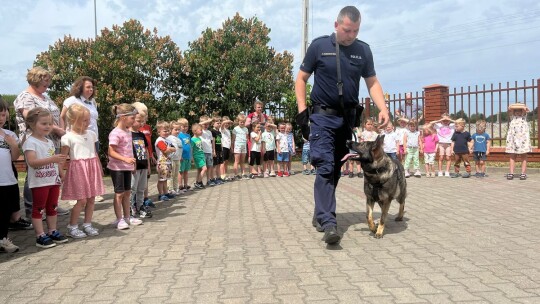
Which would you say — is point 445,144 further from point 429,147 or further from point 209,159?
point 209,159

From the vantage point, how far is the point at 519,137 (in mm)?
10461

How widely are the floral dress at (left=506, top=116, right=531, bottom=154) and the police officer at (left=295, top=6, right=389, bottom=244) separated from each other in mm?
7254

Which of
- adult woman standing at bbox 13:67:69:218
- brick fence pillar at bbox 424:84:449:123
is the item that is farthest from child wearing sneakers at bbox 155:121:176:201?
brick fence pillar at bbox 424:84:449:123

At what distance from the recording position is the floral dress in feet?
34.2

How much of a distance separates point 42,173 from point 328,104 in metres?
3.21

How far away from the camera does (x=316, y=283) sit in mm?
3352

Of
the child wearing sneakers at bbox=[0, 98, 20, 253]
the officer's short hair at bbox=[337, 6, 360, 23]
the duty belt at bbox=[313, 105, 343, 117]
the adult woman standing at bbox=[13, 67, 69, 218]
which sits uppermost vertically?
the officer's short hair at bbox=[337, 6, 360, 23]

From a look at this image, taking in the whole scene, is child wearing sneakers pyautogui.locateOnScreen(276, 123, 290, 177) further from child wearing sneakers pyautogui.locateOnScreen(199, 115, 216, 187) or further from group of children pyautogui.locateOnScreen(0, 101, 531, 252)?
child wearing sneakers pyautogui.locateOnScreen(199, 115, 216, 187)

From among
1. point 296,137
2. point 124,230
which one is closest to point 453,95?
point 296,137

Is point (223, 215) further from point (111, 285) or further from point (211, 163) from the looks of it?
point (211, 163)

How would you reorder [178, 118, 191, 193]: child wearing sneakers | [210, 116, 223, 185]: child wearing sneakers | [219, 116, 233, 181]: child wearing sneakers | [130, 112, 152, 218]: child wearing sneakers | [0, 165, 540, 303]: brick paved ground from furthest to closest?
[219, 116, 233, 181]: child wearing sneakers, [210, 116, 223, 185]: child wearing sneakers, [178, 118, 191, 193]: child wearing sneakers, [130, 112, 152, 218]: child wearing sneakers, [0, 165, 540, 303]: brick paved ground

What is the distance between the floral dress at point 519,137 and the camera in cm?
1041

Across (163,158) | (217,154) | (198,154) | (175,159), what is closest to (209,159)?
(198,154)

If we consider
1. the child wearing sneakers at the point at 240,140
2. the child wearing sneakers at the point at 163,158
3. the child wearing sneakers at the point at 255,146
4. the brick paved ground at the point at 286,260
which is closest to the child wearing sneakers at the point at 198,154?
the child wearing sneakers at the point at 163,158
